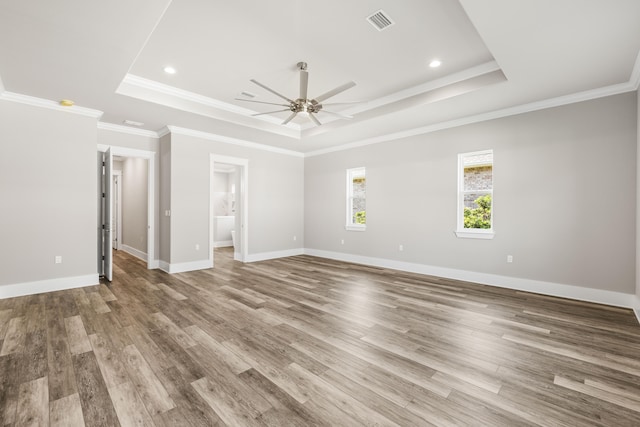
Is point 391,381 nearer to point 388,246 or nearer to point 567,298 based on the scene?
point 567,298

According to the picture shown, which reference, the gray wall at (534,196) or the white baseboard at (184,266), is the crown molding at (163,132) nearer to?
the white baseboard at (184,266)

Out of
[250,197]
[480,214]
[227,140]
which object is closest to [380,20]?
[480,214]

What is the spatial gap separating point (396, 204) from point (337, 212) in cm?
165

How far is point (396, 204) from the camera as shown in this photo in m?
5.89

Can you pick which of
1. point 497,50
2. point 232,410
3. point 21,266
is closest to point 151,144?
point 21,266

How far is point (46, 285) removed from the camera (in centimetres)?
418

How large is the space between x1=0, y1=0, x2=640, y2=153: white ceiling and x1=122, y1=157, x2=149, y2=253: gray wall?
2.19m

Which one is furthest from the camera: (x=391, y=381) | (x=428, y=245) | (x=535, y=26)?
(x=428, y=245)

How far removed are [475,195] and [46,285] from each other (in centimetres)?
700

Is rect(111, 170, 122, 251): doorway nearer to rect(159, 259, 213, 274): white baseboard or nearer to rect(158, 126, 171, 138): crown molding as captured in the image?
rect(158, 126, 171, 138): crown molding

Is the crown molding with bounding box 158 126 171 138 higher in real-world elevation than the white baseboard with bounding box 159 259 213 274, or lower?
higher

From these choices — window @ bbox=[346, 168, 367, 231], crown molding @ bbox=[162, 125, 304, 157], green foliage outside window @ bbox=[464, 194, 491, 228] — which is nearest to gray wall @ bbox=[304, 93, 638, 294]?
green foliage outside window @ bbox=[464, 194, 491, 228]

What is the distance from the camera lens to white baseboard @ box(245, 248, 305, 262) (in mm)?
6727

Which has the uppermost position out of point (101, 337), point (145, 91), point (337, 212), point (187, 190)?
point (145, 91)
